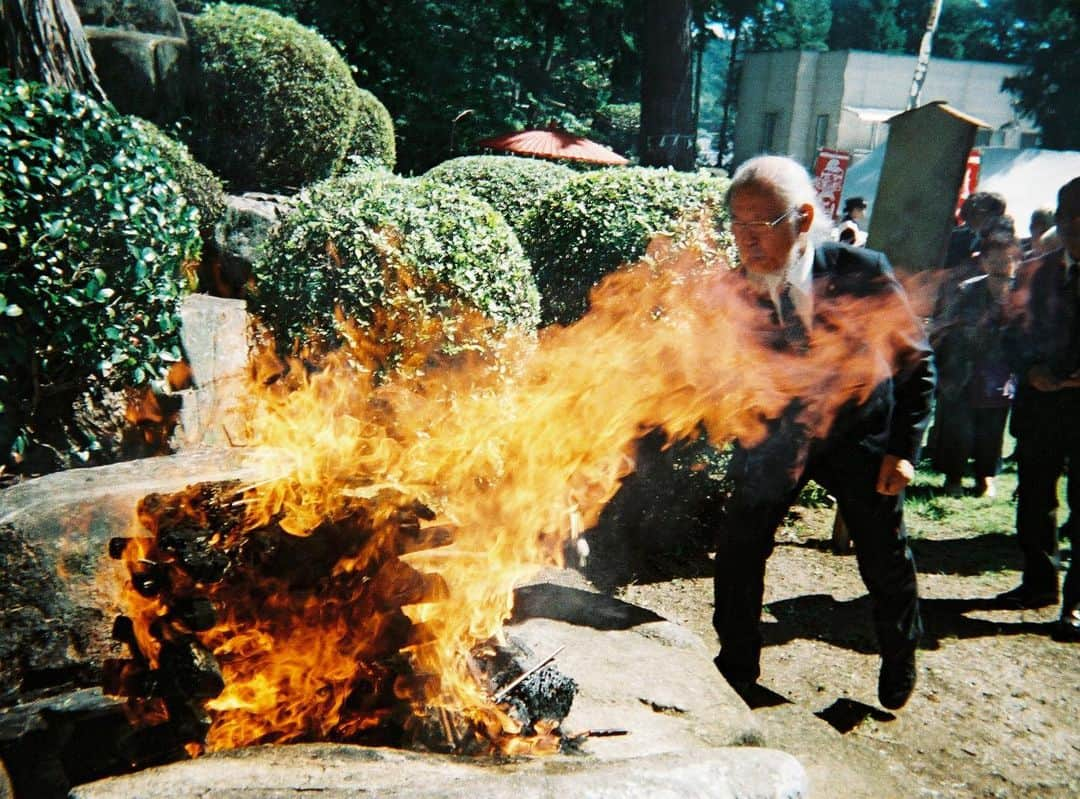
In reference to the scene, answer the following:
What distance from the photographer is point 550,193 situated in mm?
6559

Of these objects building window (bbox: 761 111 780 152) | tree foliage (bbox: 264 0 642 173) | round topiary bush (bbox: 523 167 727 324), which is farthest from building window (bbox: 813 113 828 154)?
round topiary bush (bbox: 523 167 727 324)

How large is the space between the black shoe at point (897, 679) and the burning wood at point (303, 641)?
81.0 inches

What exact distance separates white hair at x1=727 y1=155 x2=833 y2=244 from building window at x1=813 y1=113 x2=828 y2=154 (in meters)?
44.6

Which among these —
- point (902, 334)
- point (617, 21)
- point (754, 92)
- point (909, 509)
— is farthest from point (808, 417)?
point (754, 92)

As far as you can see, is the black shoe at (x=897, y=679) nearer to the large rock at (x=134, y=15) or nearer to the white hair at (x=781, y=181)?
the white hair at (x=781, y=181)

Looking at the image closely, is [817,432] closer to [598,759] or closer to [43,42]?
[598,759]

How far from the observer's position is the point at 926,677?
188 inches

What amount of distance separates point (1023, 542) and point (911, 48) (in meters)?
62.9

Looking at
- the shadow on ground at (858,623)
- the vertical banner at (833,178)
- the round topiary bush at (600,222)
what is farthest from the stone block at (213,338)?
the vertical banner at (833,178)

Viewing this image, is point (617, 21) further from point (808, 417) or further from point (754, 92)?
point (754, 92)

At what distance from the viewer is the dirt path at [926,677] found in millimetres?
3707

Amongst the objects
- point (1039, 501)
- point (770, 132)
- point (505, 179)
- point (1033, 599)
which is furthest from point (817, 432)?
point (770, 132)

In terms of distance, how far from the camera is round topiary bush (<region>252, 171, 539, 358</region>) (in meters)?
4.73

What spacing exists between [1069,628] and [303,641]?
4743 mm
